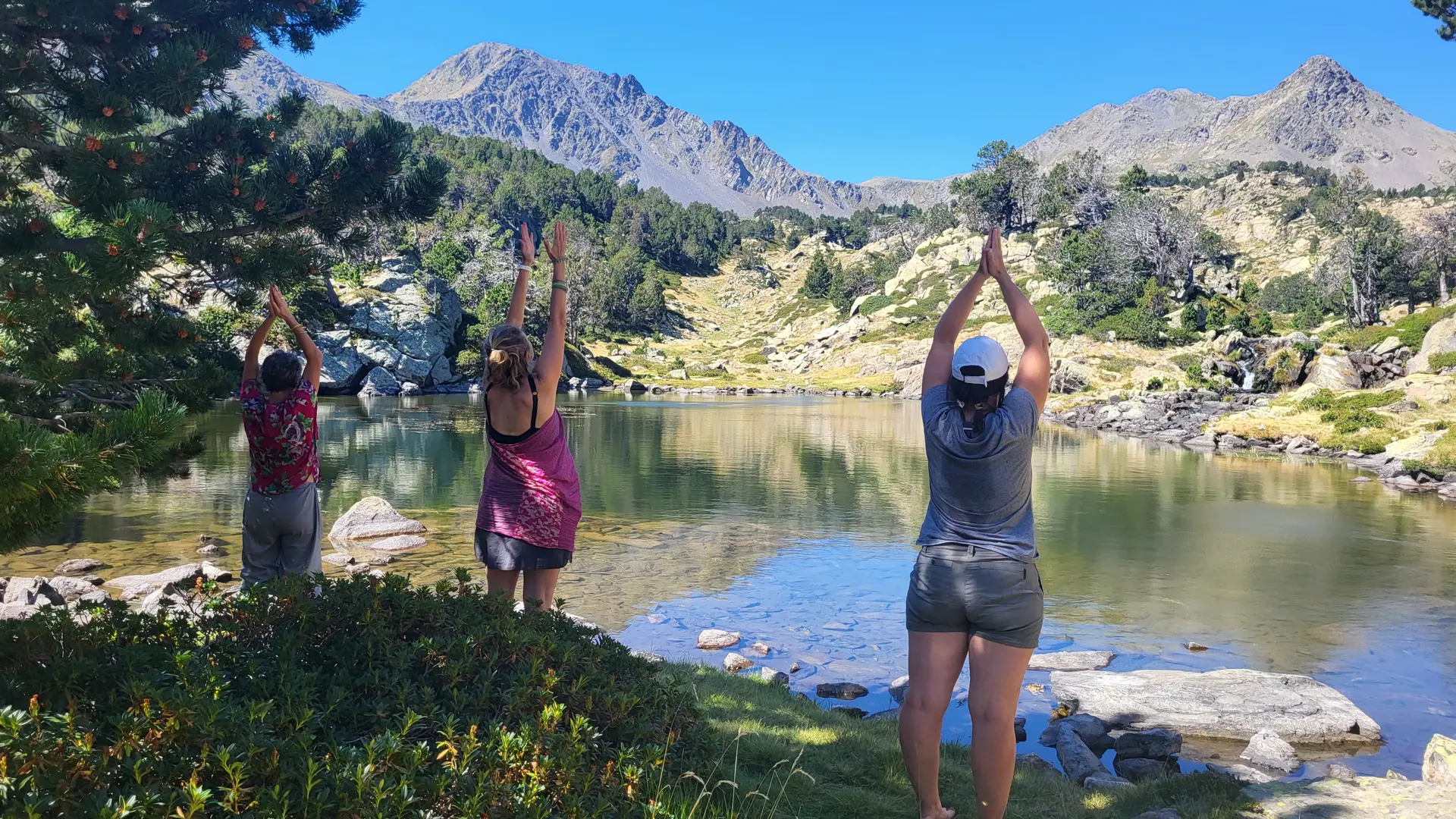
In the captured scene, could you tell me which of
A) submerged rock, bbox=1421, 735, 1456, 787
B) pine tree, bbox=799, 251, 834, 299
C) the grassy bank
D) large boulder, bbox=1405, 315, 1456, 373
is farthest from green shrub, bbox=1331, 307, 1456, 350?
pine tree, bbox=799, 251, 834, 299

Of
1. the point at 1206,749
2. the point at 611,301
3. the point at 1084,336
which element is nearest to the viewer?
the point at 1206,749

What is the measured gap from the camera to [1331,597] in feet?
45.4

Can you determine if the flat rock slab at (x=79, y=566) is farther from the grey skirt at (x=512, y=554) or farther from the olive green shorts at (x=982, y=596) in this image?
the olive green shorts at (x=982, y=596)

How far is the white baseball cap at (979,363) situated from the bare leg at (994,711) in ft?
4.20

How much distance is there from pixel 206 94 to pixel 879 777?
375 inches

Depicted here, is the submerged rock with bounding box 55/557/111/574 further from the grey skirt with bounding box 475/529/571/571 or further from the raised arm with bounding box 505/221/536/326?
the grey skirt with bounding box 475/529/571/571

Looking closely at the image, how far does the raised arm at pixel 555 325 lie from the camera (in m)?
5.29

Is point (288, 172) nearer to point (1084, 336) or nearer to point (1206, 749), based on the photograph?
point (1206, 749)

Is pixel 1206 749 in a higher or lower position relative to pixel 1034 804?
lower

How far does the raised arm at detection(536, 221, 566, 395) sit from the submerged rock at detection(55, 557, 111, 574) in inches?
448

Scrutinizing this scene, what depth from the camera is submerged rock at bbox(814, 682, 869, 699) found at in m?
9.26

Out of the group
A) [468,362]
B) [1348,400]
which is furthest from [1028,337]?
[468,362]

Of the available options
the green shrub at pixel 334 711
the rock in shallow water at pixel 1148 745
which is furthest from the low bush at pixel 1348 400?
the green shrub at pixel 334 711

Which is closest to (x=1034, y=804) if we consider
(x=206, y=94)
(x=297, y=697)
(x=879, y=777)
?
(x=879, y=777)
